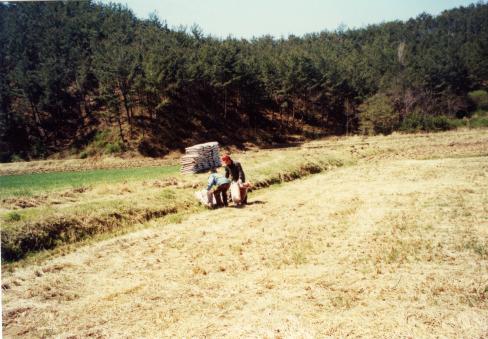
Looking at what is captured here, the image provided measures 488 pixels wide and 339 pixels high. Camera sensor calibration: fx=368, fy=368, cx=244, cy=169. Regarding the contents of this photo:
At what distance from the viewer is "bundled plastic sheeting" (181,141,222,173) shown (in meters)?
22.1

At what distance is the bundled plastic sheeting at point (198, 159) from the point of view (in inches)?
869

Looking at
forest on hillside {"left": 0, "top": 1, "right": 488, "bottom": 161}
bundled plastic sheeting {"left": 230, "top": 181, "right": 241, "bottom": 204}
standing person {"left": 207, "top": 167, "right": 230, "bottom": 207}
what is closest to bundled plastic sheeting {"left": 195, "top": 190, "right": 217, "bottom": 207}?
standing person {"left": 207, "top": 167, "right": 230, "bottom": 207}

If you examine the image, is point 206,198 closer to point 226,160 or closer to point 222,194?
→ point 222,194

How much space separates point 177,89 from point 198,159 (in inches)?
1118

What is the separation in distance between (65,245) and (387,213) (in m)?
10.3

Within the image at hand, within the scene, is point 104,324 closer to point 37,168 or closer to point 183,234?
point 183,234

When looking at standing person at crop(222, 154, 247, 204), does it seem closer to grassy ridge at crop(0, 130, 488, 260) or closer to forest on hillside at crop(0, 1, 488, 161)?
grassy ridge at crop(0, 130, 488, 260)

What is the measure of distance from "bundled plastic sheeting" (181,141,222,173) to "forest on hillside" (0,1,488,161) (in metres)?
18.9

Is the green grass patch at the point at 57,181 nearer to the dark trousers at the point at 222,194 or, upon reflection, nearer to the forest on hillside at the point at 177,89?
the dark trousers at the point at 222,194

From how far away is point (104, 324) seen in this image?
646cm

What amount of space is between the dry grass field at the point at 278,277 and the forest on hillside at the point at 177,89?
3129 cm

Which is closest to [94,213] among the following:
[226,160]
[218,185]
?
[218,185]

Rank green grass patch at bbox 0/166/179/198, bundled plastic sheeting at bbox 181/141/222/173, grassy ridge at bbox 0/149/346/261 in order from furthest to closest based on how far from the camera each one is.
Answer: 1. bundled plastic sheeting at bbox 181/141/222/173
2. green grass patch at bbox 0/166/179/198
3. grassy ridge at bbox 0/149/346/261

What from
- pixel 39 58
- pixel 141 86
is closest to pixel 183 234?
pixel 141 86
